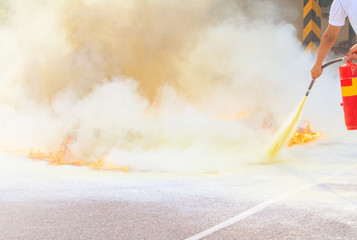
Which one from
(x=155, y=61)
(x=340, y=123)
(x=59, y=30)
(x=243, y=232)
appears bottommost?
(x=243, y=232)

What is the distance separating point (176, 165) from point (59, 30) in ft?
10.2

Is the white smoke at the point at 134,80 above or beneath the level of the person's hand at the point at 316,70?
above

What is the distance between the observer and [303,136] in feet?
25.5

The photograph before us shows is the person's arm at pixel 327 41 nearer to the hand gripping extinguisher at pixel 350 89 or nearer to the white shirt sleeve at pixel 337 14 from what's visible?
the white shirt sleeve at pixel 337 14

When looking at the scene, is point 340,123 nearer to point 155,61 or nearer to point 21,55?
point 155,61

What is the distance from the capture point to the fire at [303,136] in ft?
24.2

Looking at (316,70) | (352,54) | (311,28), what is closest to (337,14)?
(352,54)

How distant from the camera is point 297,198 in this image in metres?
3.87

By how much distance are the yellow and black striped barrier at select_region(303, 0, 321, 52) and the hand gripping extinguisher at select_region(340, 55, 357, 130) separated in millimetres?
5428

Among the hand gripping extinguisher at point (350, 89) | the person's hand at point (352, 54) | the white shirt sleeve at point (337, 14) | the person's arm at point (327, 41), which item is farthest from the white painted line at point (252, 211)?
the white shirt sleeve at point (337, 14)

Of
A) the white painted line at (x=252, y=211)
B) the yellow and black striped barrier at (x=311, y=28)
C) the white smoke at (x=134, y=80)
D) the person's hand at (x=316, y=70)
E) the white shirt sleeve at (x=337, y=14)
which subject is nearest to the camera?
the white painted line at (x=252, y=211)

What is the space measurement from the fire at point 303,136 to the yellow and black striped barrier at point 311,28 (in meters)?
1.63

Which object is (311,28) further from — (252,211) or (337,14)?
(252,211)

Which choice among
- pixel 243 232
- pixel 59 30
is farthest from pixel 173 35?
pixel 243 232
